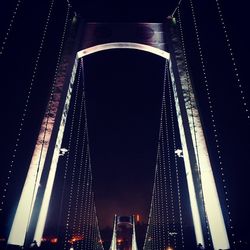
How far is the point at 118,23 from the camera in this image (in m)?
9.88

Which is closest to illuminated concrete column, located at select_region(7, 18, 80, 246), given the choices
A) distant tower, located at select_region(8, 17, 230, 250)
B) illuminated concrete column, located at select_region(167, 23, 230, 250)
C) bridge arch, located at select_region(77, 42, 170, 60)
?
distant tower, located at select_region(8, 17, 230, 250)

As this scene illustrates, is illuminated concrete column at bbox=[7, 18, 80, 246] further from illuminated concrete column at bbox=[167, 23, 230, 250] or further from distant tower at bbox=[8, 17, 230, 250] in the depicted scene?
illuminated concrete column at bbox=[167, 23, 230, 250]

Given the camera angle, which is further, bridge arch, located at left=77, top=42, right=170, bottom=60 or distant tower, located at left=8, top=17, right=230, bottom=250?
bridge arch, located at left=77, top=42, right=170, bottom=60

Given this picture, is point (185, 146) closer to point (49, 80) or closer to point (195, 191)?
point (195, 191)

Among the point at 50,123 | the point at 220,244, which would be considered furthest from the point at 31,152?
the point at 220,244

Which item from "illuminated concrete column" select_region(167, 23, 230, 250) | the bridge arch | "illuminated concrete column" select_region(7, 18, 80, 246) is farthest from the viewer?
the bridge arch

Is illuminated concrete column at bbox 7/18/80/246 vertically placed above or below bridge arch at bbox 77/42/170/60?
below

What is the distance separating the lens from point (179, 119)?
8516 millimetres

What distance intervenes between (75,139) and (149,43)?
17.9ft

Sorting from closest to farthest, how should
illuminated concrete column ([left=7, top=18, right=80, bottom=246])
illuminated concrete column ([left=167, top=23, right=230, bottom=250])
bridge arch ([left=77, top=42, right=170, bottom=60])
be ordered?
illuminated concrete column ([left=167, top=23, right=230, bottom=250]), illuminated concrete column ([left=7, top=18, right=80, bottom=246]), bridge arch ([left=77, top=42, right=170, bottom=60])

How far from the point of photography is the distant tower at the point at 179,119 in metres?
6.56

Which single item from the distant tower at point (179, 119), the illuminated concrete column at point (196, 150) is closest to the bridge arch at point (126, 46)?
the distant tower at point (179, 119)

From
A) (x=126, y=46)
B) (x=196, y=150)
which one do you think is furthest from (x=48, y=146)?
(x=126, y=46)

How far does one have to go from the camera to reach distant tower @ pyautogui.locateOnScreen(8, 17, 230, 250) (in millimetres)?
6559
